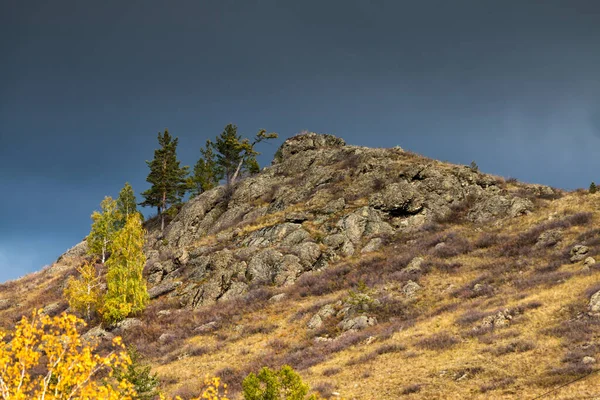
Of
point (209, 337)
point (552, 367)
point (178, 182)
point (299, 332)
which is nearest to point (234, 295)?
point (209, 337)

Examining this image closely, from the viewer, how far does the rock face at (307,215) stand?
143 ft

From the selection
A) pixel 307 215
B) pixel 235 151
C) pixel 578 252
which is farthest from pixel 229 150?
pixel 578 252

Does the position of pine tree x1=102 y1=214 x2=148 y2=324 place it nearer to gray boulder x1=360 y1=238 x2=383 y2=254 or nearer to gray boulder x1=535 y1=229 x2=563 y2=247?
gray boulder x1=360 y1=238 x2=383 y2=254

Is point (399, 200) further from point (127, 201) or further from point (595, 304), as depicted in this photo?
point (127, 201)

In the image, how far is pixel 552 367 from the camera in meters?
15.3

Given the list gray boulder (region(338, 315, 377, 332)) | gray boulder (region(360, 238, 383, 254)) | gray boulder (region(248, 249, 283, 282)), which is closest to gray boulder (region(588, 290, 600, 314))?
gray boulder (region(338, 315, 377, 332))

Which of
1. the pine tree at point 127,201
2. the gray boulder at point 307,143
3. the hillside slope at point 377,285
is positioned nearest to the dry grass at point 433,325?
the hillside slope at point 377,285

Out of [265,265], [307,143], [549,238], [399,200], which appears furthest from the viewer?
[307,143]

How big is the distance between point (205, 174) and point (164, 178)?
1288 centimetres

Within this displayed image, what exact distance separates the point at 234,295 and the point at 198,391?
61.4ft

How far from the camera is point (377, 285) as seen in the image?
112ft

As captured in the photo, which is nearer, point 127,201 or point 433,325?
point 433,325

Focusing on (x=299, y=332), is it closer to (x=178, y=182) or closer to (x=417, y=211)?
(x=417, y=211)

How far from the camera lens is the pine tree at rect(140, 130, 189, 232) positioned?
3110 inches
